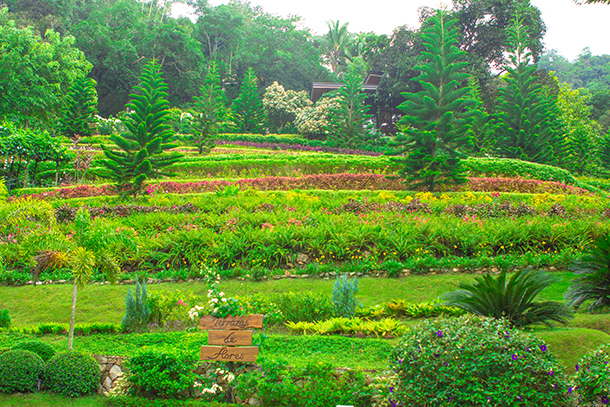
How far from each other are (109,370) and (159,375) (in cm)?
90

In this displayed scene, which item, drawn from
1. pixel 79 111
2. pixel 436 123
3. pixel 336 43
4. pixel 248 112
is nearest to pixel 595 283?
pixel 436 123

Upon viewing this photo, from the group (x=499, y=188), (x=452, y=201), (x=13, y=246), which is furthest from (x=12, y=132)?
(x=499, y=188)

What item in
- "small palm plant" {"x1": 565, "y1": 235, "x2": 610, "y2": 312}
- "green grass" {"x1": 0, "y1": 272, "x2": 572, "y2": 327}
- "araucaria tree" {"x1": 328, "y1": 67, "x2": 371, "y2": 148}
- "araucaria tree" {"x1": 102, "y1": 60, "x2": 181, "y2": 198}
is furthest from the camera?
"araucaria tree" {"x1": 328, "y1": 67, "x2": 371, "y2": 148}

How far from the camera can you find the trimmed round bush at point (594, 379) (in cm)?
347

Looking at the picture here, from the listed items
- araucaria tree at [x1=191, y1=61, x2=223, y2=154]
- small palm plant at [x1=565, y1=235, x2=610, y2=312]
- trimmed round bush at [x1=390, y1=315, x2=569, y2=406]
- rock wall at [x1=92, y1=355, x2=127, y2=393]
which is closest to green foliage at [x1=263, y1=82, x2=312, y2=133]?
araucaria tree at [x1=191, y1=61, x2=223, y2=154]

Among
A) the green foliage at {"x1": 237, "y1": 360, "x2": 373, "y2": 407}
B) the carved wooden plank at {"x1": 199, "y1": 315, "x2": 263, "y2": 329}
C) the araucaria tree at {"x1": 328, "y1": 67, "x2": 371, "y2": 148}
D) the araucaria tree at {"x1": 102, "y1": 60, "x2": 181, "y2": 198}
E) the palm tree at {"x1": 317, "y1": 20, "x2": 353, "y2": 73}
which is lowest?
Answer: the green foliage at {"x1": 237, "y1": 360, "x2": 373, "y2": 407}

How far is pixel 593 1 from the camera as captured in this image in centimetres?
703

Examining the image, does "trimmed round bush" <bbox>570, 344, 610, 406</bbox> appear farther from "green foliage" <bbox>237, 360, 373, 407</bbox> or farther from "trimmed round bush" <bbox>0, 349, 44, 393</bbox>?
"trimmed round bush" <bbox>0, 349, 44, 393</bbox>

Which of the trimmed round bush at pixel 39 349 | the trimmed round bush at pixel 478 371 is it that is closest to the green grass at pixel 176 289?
the trimmed round bush at pixel 39 349

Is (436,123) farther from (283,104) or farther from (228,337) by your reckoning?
(283,104)

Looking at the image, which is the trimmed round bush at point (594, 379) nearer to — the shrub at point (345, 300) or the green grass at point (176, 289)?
the shrub at point (345, 300)

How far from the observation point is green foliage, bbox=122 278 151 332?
6.08 metres

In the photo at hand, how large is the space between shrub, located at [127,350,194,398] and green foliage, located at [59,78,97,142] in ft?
80.3

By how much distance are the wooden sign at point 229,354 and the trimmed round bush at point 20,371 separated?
197 cm
